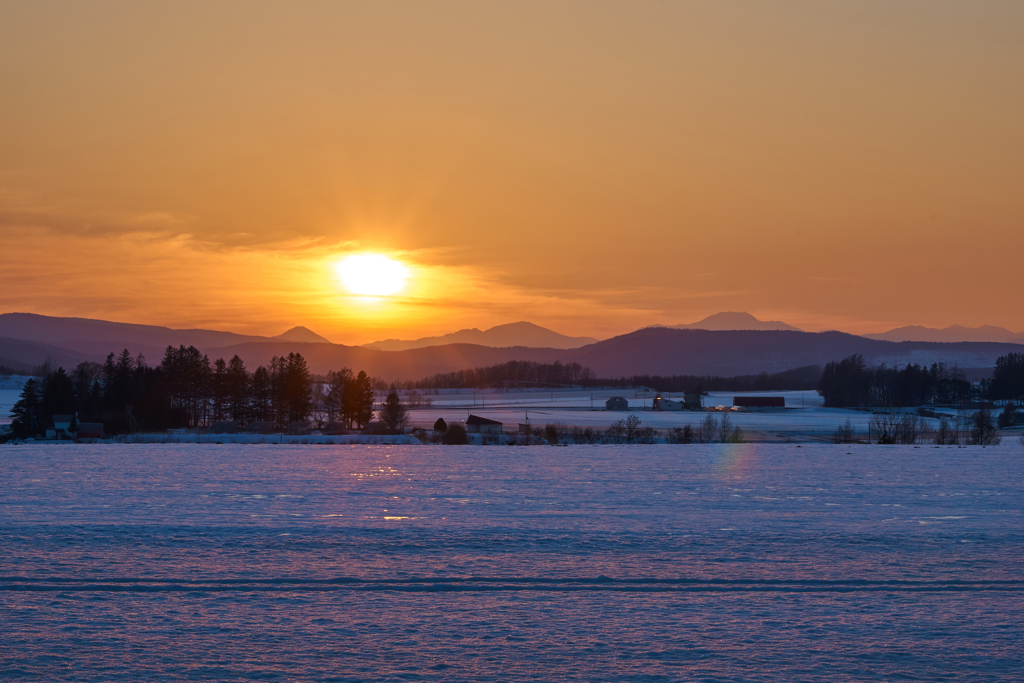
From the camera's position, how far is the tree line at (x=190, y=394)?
300ft

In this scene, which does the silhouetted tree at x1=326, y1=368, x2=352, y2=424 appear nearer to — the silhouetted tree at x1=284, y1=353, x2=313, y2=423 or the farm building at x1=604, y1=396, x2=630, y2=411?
the silhouetted tree at x1=284, y1=353, x2=313, y2=423

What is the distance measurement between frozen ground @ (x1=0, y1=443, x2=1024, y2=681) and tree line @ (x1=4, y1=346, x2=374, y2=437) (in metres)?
65.2

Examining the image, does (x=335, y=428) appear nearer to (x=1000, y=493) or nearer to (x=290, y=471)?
(x=290, y=471)

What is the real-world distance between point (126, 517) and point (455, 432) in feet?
171

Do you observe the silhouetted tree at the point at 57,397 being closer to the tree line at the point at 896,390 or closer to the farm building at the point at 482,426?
the farm building at the point at 482,426

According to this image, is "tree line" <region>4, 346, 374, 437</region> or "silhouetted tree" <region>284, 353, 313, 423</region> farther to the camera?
"silhouetted tree" <region>284, 353, 313, 423</region>

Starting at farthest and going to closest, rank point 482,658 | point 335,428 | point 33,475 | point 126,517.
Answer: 1. point 335,428
2. point 33,475
3. point 126,517
4. point 482,658

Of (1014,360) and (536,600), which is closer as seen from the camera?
(536,600)

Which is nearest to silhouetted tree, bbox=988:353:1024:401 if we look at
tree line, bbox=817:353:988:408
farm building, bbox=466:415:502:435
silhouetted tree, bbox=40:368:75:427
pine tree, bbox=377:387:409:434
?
tree line, bbox=817:353:988:408

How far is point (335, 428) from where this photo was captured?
86.1m

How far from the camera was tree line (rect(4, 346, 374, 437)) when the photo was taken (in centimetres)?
9131

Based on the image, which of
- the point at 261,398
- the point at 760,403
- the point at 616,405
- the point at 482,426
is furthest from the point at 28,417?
the point at 760,403

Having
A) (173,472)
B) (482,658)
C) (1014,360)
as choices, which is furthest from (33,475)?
(1014,360)

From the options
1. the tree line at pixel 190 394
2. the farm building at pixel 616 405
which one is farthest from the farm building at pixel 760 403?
the tree line at pixel 190 394
